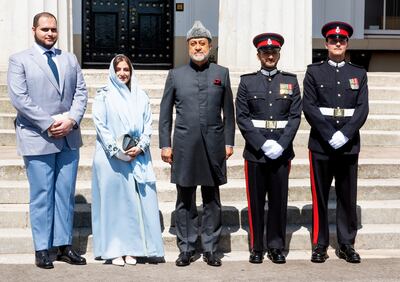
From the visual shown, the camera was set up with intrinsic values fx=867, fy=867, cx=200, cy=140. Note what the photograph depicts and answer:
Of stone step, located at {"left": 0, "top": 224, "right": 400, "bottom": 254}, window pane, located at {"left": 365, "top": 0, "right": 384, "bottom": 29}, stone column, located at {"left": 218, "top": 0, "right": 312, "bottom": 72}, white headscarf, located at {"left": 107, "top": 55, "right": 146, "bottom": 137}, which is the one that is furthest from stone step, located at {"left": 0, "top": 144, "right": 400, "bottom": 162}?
window pane, located at {"left": 365, "top": 0, "right": 384, "bottom": 29}

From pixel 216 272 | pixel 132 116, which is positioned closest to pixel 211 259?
pixel 216 272

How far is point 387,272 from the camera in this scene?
6.84 metres

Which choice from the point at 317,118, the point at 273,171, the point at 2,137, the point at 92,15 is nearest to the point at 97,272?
the point at 273,171

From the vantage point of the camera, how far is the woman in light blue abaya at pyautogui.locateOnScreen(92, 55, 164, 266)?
6934 millimetres

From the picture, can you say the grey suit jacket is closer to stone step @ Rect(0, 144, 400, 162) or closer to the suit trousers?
the suit trousers

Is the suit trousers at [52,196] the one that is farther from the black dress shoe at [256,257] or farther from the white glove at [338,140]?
the white glove at [338,140]

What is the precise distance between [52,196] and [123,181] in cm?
58

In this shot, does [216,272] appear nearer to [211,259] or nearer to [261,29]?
[211,259]

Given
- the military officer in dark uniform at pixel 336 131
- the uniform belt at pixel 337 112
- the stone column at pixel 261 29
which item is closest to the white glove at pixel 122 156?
the military officer in dark uniform at pixel 336 131

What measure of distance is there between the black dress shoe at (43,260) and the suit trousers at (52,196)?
0.13 feet

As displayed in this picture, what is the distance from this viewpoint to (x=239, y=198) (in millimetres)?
8156

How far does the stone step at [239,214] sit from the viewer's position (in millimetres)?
7586

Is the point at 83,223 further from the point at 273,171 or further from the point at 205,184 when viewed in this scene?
the point at 273,171

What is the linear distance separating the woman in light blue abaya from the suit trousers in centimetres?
21
